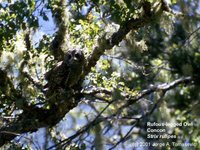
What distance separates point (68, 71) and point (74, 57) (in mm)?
146

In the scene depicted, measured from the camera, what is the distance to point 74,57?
5.27 metres

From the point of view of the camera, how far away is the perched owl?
5.24 metres

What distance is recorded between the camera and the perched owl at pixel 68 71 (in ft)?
17.2

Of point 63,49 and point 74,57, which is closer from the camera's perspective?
point 74,57

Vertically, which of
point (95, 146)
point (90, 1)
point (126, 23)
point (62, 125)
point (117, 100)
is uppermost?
point (90, 1)

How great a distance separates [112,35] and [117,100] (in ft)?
7.00

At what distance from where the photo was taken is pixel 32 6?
5.49 m

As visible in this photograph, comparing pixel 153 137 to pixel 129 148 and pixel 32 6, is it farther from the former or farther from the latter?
pixel 32 6

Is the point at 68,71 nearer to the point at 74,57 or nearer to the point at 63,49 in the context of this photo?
the point at 74,57

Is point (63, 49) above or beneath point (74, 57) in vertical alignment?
above

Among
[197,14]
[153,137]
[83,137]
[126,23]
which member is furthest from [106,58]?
[83,137]

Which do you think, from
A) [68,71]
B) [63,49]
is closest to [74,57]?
[68,71]

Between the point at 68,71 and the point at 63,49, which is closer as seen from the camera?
the point at 68,71

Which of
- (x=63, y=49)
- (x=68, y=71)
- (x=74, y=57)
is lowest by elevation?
(x=68, y=71)
